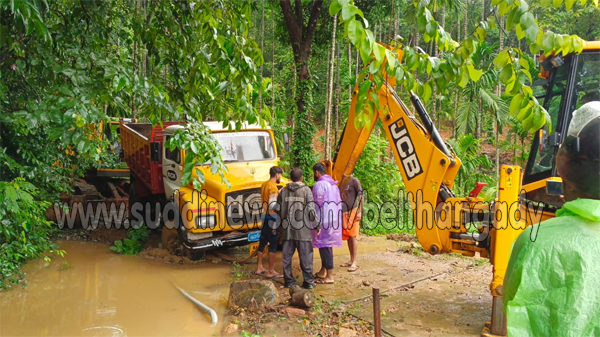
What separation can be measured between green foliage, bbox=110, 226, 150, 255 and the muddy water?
0.18 m

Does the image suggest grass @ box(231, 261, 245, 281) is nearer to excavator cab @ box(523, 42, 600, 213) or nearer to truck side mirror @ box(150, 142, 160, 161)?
truck side mirror @ box(150, 142, 160, 161)

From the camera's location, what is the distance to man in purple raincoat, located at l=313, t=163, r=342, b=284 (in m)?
6.33

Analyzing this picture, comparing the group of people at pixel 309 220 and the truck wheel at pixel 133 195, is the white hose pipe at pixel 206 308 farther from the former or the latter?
the truck wheel at pixel 133 195

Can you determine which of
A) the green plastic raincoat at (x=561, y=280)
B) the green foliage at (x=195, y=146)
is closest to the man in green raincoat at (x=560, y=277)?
the green plastic raincoat at (x=561, y=280)

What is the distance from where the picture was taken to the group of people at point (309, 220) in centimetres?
609

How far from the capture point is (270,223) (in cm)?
663

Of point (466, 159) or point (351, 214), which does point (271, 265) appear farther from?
point (466, 159)

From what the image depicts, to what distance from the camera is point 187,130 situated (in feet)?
13.2

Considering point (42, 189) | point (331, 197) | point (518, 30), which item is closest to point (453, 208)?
point (331, 197)

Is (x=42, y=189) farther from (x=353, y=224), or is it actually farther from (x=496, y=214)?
(x=496, y=214)

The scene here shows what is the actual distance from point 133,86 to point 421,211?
335cm

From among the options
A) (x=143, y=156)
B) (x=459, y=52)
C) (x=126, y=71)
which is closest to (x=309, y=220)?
(x=126, y=71)

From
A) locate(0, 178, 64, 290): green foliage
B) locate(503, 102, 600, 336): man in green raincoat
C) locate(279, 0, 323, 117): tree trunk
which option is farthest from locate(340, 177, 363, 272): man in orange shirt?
locate(503, 102, 600, 336): man in green raincoat

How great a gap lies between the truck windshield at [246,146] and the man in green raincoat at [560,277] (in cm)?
698
